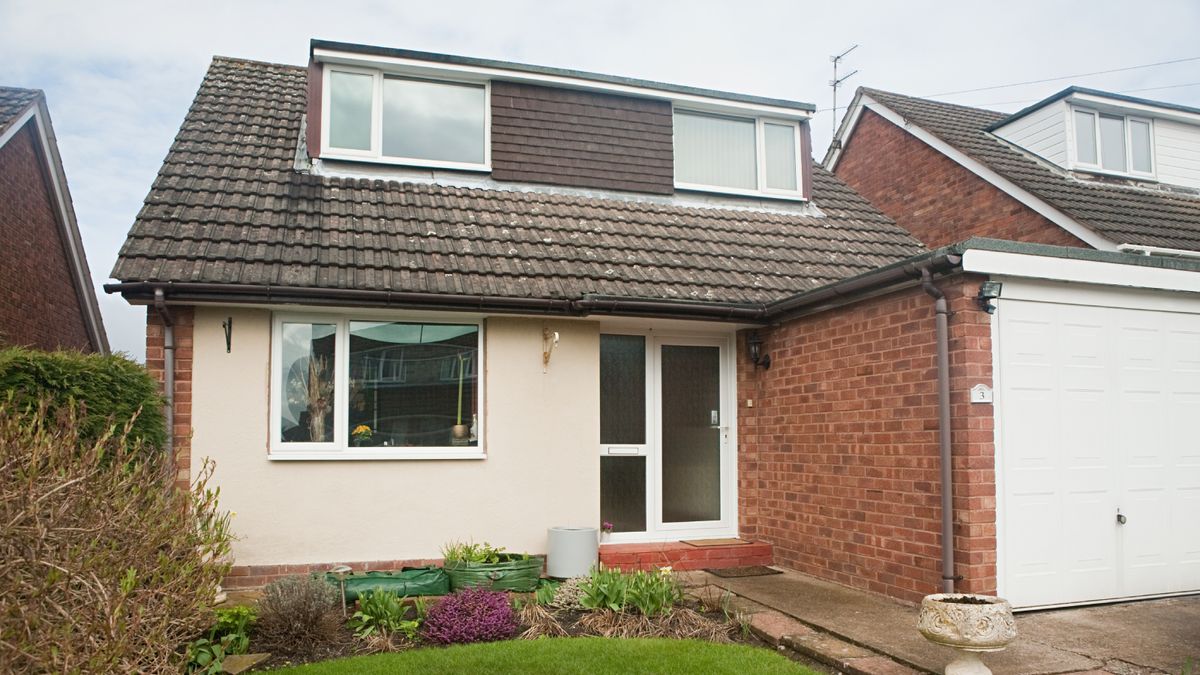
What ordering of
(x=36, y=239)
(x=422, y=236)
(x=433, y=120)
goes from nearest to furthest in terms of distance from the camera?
1. (x=422, y=236)
2. (x=433, y=120)
3. (x=36, y=239)

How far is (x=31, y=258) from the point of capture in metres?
14.4

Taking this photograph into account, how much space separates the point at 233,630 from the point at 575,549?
3.30 m

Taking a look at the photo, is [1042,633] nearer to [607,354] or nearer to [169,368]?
[607,354]

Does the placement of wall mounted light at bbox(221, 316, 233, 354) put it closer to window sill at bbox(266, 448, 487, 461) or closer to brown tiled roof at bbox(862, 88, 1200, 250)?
window sill at bbox(266, 448, 487, 461)

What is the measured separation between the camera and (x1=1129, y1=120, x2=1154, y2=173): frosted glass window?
51.0 ft

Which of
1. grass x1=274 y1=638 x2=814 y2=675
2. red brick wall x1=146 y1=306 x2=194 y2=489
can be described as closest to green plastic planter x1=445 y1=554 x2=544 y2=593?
grass x1=274 y1=638 x2=814 y2=675

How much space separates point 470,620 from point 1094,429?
207 inches

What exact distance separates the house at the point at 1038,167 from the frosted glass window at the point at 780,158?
3542 mm

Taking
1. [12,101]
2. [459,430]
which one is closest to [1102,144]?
[459,430]

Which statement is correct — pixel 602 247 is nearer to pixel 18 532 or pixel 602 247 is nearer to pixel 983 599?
pixel 983 599

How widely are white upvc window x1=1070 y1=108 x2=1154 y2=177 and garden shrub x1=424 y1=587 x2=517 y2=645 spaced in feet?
43.0

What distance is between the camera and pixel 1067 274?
23.3 feet

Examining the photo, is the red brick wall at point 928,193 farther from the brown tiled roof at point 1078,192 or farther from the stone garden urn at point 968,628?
the stone garden urn at point 968,628

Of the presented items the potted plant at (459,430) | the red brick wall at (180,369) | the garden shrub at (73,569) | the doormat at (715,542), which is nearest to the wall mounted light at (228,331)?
the red brick wall at (180,369)
